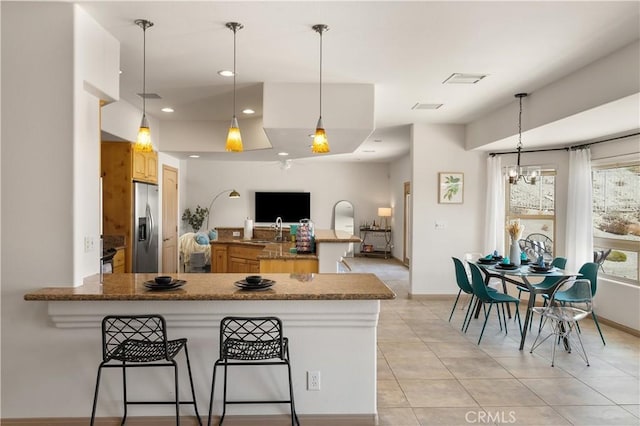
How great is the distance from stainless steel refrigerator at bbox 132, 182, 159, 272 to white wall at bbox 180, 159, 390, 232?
3.81 metres

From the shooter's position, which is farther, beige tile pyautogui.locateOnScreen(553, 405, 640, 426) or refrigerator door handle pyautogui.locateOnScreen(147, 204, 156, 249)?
refrigerator door handle pyautogui.locateOnScreen(147, 204, 156, 249)

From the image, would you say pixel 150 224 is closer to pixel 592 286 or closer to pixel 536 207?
pixel 592 286

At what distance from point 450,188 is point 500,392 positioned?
363cm

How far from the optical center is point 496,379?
11.4ft

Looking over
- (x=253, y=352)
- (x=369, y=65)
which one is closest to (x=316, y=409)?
(x=253, y=352)

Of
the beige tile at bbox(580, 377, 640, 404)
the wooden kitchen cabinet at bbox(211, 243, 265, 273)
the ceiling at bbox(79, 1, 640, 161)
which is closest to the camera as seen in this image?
the ceiling at bbox(79, 1, 640, 161)

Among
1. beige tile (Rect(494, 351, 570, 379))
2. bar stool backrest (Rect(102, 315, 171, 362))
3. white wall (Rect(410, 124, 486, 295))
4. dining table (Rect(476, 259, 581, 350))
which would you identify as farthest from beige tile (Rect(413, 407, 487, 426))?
white wall (Rect(410, 124, 486, 295))

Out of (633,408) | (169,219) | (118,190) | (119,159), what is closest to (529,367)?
(633,408)

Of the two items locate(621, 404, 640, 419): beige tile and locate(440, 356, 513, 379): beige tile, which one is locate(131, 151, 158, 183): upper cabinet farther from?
locate(621, 404, 640, 419): beige tile

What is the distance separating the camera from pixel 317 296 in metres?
2.53

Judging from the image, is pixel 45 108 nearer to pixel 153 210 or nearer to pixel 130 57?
pixel 130 57

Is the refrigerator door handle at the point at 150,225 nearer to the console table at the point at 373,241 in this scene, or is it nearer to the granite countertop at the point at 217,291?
the granite countertop at the point at 217,291

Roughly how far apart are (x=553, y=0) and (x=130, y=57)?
3237 millimetres

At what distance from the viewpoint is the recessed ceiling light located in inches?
158
